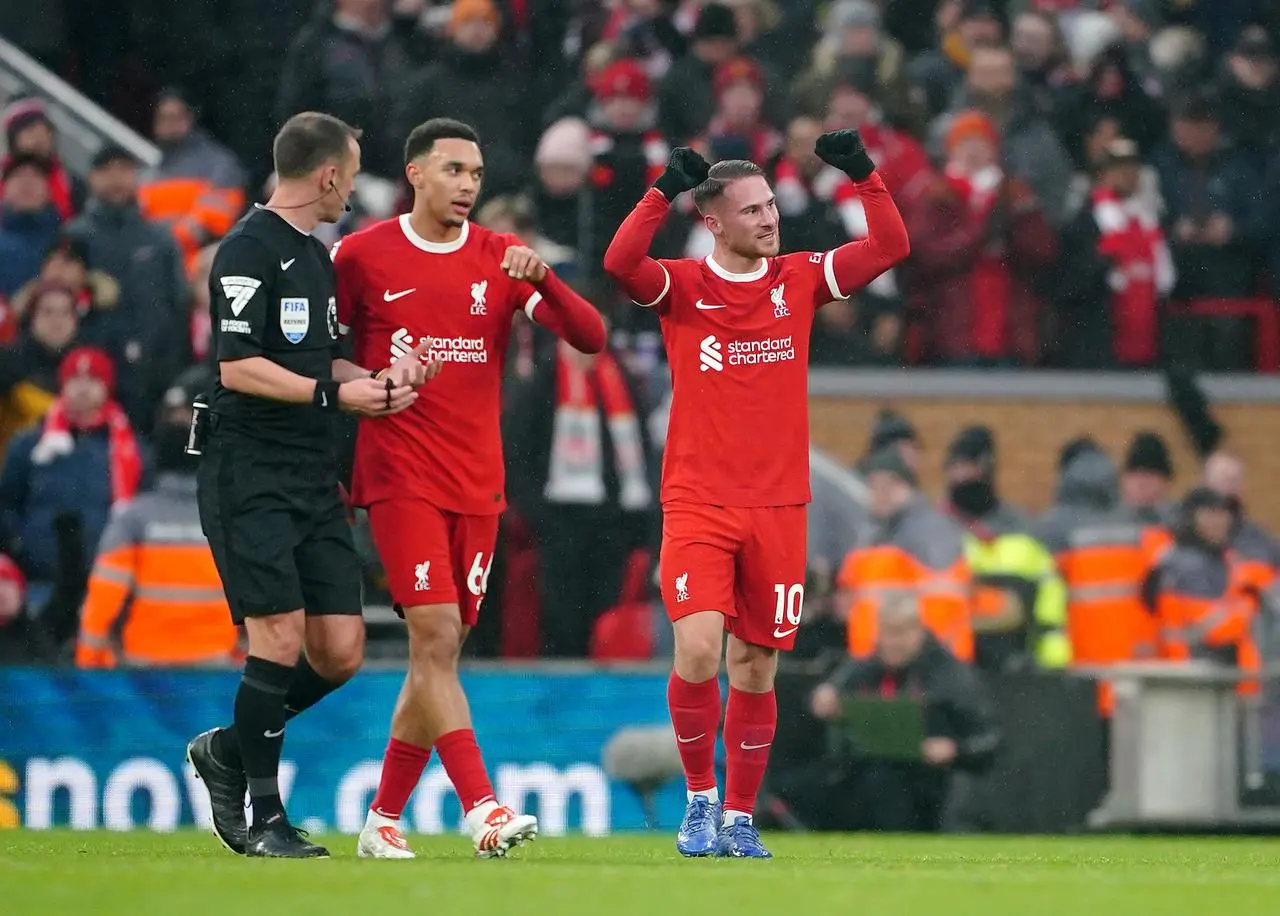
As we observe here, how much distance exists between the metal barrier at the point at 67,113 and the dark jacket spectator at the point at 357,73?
3.45 ft

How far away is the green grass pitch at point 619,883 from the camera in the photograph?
5.79 m

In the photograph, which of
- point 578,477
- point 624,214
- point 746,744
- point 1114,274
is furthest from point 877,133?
point 746,744

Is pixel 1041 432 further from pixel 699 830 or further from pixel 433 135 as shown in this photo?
pixel 433 135

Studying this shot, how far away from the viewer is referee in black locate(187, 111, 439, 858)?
24.0 ft

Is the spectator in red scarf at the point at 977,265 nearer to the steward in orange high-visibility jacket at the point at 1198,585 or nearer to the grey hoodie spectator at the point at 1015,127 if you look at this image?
the grey hoodie spectator at the point at 1015,127

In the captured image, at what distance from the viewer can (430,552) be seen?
7.60 meters

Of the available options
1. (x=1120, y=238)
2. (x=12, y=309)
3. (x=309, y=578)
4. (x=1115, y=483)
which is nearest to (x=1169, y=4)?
(x=1120, y=238)

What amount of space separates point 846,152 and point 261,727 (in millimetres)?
2792

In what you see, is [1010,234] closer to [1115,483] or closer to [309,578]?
[1115,483]

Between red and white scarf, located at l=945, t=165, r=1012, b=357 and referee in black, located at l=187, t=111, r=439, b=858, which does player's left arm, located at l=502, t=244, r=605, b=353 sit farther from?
red and white scarf, located at l=945, t=165, r=1012, b=357

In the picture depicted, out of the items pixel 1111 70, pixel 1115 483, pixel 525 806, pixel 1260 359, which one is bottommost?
pixel 525 806

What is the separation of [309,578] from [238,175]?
7163mm

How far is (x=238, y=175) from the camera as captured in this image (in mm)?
14211

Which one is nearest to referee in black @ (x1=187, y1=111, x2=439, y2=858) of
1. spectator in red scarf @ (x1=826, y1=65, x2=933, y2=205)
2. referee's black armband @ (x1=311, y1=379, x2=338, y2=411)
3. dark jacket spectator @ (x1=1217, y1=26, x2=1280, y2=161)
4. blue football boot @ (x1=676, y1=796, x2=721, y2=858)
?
referee's black armband @ (x1=311, y1=379, x2=338, y2=411)
